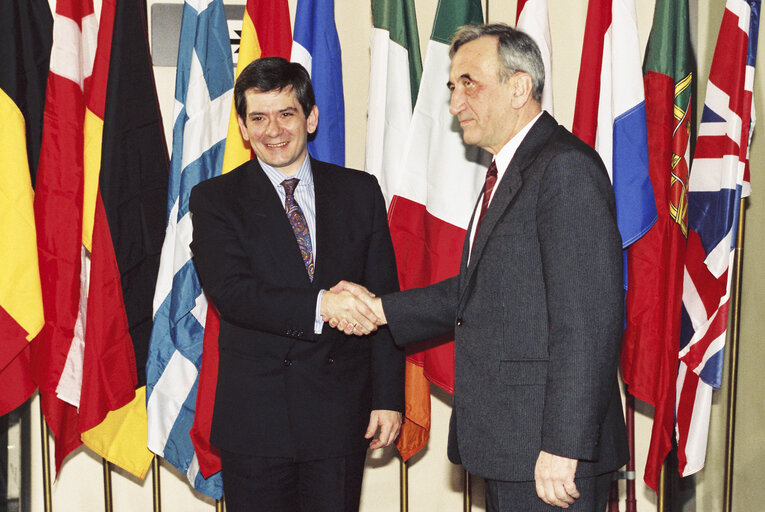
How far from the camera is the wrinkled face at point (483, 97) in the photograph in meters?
2.02

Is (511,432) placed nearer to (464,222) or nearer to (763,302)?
(464,222)

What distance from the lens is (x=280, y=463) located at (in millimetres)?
2209

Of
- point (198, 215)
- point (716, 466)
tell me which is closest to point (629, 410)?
point (716, 466)

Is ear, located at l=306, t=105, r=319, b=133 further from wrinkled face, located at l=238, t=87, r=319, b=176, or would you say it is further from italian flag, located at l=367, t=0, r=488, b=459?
italian flag, located at l=367, t=0, r=488, b=459

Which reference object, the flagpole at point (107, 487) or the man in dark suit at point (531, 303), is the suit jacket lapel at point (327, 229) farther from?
the flagpole at point (107, 487)

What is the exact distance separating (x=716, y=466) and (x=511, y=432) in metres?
1.98

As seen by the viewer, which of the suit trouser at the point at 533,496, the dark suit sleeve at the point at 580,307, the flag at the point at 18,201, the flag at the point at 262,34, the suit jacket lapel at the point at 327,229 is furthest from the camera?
the flag at the point at 262,34

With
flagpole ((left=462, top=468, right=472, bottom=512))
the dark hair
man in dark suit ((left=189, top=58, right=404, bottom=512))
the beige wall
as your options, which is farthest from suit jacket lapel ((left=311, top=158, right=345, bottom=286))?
flagpole ((left=462, top=468, right=472, bottom=512))

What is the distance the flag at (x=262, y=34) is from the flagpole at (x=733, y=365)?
6.19ft

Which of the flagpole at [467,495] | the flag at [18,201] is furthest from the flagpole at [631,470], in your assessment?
the flag at [18,201]

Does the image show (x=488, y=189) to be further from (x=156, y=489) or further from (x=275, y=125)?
(x=156, y=489)

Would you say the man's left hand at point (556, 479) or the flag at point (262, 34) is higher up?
the flag at point (262, 34)

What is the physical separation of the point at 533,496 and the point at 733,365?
169 centimetres

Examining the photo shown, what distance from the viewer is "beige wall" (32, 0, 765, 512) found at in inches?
128
